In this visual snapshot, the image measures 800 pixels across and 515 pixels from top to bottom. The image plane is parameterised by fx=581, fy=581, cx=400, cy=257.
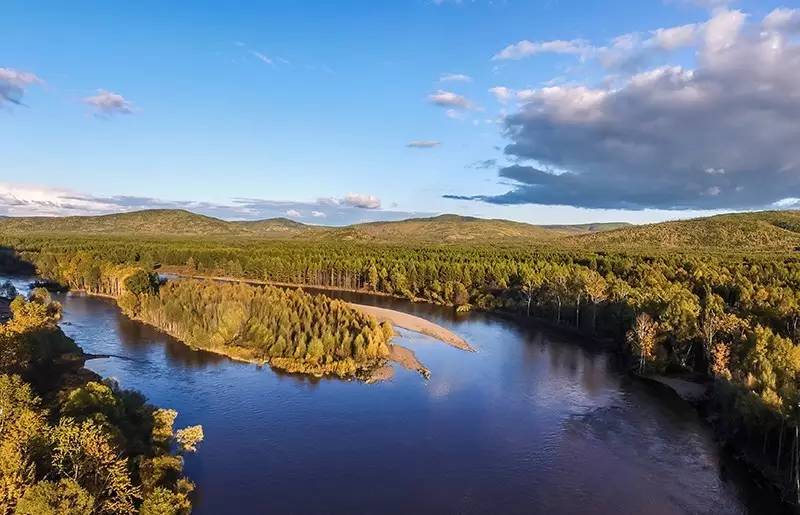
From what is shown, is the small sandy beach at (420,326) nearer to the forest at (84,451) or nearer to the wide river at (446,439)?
the wide river at (446,439)

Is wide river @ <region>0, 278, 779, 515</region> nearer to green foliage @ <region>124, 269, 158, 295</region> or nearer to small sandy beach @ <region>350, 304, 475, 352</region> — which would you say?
small sandy beach @ <region>350, 304, 475, 352</region>

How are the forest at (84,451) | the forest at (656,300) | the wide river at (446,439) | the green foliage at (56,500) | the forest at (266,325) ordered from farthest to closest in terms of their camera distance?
the forest at (266,325), the forest at (656,300), the wide river at (446,439), the forest at (84,451), the green foliage at (56,500)

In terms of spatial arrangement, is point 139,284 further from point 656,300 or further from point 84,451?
point 656,300

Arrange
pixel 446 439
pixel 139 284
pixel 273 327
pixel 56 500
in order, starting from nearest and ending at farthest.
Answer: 1. pixel 56 500
2. pixel 446 439
3. pixel 273 327
4. pixel 139 284

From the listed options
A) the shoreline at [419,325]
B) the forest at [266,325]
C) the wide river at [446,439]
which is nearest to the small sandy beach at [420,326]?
the shoreline at [419,325]

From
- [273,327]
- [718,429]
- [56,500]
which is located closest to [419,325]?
[273,327]

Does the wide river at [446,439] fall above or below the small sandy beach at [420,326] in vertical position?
below

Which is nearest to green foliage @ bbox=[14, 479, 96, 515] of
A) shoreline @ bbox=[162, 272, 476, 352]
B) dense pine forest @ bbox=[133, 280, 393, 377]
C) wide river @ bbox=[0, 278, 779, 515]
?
wide river @ bbox=[0, 278, 779, 515]
